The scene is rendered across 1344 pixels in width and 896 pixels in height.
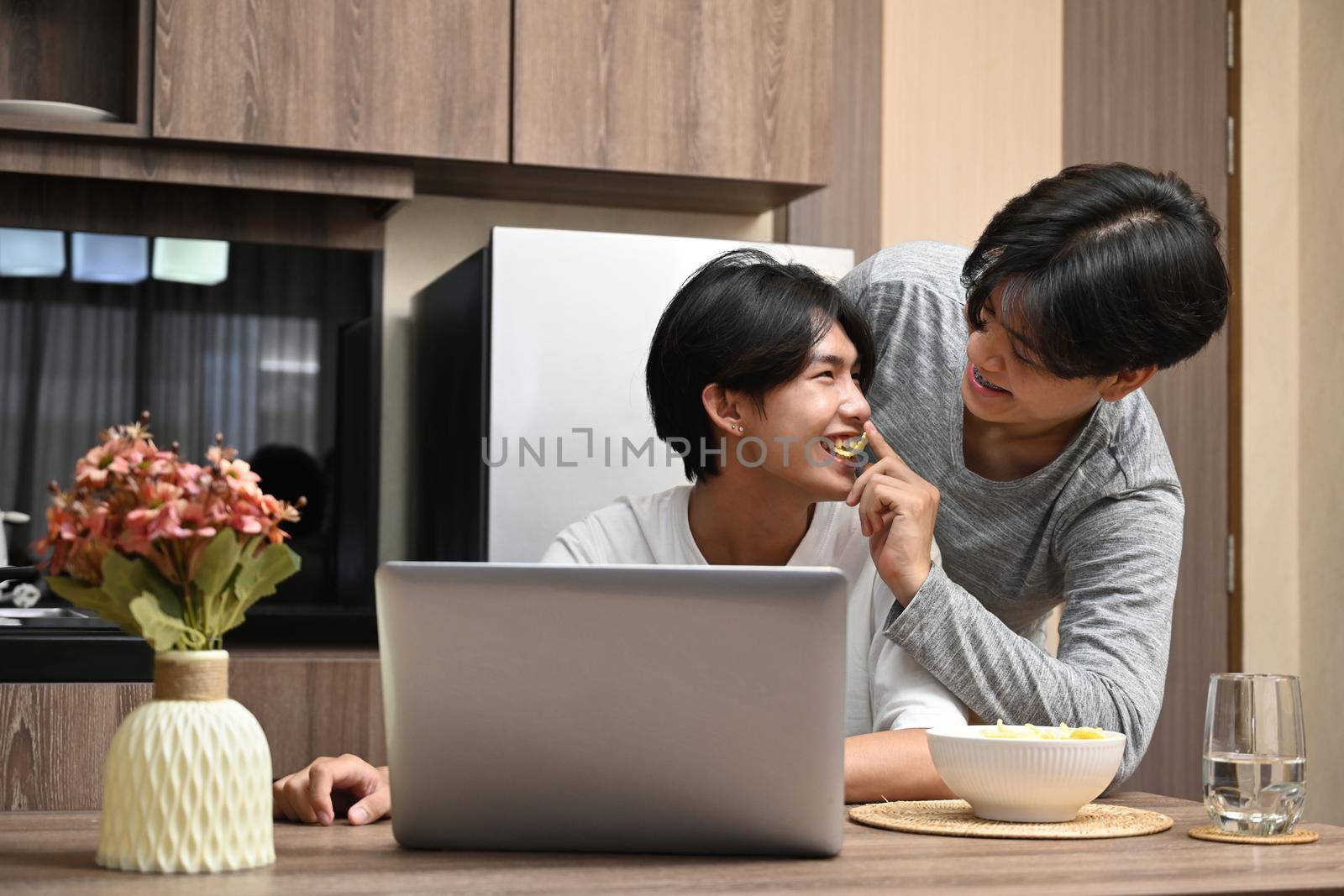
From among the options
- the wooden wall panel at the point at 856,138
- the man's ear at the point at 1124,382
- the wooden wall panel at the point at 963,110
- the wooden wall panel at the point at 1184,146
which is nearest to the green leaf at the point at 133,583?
the man's ear at the point at 1124,382

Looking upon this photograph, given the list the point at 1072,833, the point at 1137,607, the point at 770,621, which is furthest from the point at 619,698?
the point at 1137,607

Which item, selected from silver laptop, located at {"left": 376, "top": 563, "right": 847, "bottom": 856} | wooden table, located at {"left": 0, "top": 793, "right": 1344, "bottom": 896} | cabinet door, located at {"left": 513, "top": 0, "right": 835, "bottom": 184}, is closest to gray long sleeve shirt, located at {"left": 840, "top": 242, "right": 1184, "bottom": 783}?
wooden table, located at {"left": 0, "top": 793, "right": 1344, "bottom": 896}

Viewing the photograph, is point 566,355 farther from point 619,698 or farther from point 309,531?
point 619,698

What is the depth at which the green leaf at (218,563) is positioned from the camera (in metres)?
0.98

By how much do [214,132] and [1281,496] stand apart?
2484 millimetres

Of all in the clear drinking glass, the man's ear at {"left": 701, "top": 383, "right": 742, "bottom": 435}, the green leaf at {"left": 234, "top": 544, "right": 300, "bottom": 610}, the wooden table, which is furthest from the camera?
the man's ear at {"left": 701, "top": 383, "right": 742, "bottom": 435}

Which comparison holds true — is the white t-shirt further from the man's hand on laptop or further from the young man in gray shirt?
the man's hand on laptop

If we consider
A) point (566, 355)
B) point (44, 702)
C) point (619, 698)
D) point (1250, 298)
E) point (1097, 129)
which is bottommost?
point (44, 702)

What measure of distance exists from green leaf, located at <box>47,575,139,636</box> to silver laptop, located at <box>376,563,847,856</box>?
0.17 m

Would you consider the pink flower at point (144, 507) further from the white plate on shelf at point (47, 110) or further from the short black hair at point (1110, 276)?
the white plate on shelf at point (47, 110)

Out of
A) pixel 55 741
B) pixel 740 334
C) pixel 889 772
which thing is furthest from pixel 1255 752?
pixel 55 741

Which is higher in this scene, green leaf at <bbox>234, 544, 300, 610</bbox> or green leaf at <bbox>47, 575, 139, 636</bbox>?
green leaf at <bbox>234, 544, 300, 610</bbox>

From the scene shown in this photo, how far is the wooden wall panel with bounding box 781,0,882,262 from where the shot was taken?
10.2ft

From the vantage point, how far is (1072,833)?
1.12 metres
